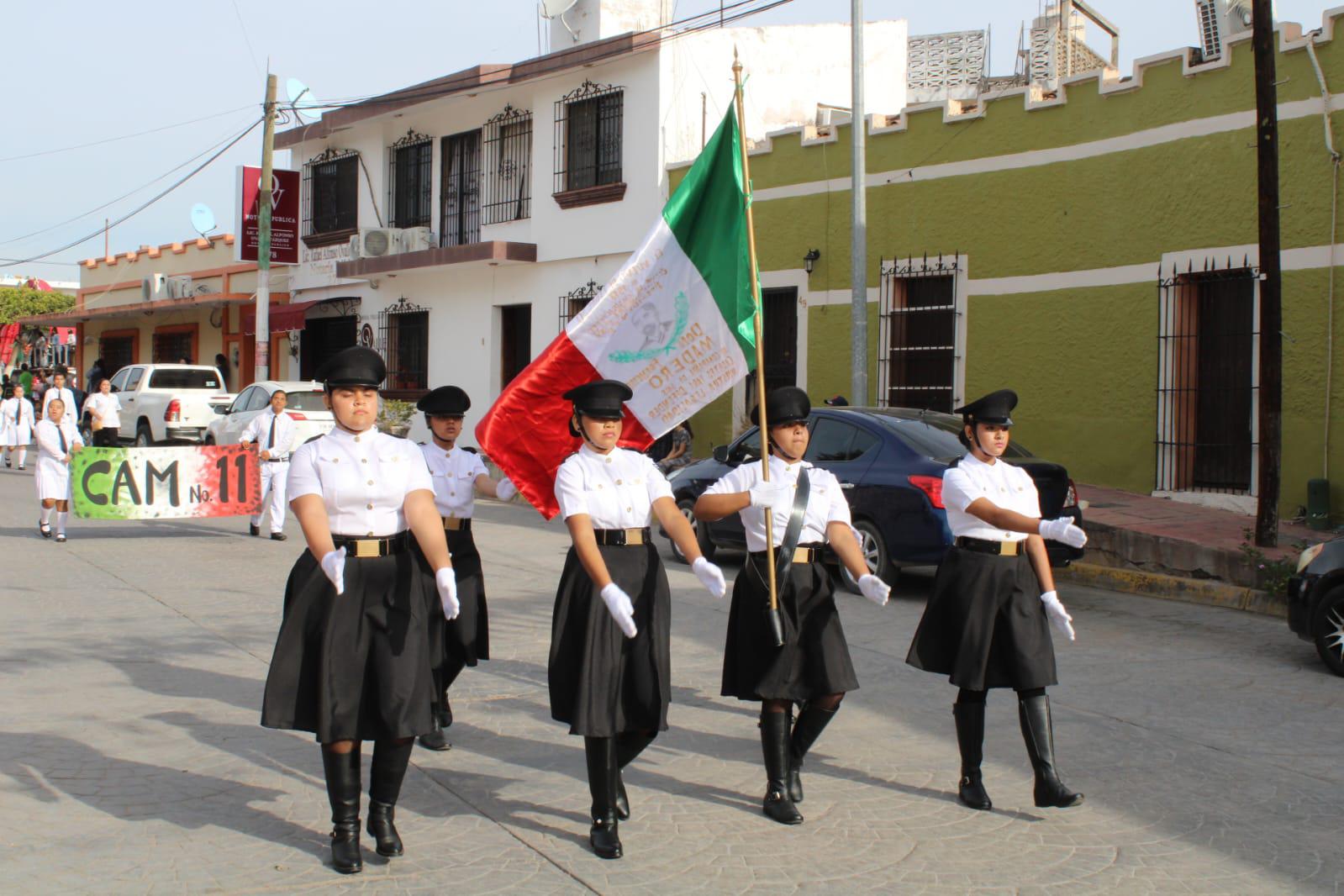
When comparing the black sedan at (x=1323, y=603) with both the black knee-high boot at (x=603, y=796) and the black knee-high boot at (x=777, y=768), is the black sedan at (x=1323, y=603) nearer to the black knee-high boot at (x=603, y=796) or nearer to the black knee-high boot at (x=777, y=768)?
the black knee-high boot at (x=777, y=768)

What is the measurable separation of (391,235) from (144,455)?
12791 mm

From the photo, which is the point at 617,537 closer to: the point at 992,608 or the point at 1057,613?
the point at 992,608

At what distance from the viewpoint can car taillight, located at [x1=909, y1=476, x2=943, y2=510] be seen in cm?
1072

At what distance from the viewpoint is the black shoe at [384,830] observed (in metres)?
4.83

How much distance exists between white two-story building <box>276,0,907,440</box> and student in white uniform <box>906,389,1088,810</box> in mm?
13923

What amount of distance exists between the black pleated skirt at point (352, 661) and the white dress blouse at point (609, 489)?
0.67 m

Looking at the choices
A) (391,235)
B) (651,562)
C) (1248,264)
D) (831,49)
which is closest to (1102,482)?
(1248,264)

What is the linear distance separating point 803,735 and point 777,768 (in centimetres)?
24

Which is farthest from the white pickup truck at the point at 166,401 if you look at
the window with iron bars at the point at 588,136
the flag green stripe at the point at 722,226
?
the flag green stripe at the point at 722,226

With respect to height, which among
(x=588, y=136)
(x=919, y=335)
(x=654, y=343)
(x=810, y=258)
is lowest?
(x=654, y=343)

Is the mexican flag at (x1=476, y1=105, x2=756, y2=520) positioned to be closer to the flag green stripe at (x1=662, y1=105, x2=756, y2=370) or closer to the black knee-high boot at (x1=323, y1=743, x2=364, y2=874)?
the flag green stripe at (x1=662, y1=105, x2=756, y2=370)

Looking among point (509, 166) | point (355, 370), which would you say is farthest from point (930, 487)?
point (509, 166)

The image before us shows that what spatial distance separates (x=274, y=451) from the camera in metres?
14.5

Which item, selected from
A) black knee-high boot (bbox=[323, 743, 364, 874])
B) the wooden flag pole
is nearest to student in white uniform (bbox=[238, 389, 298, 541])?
the wooden flag pole
